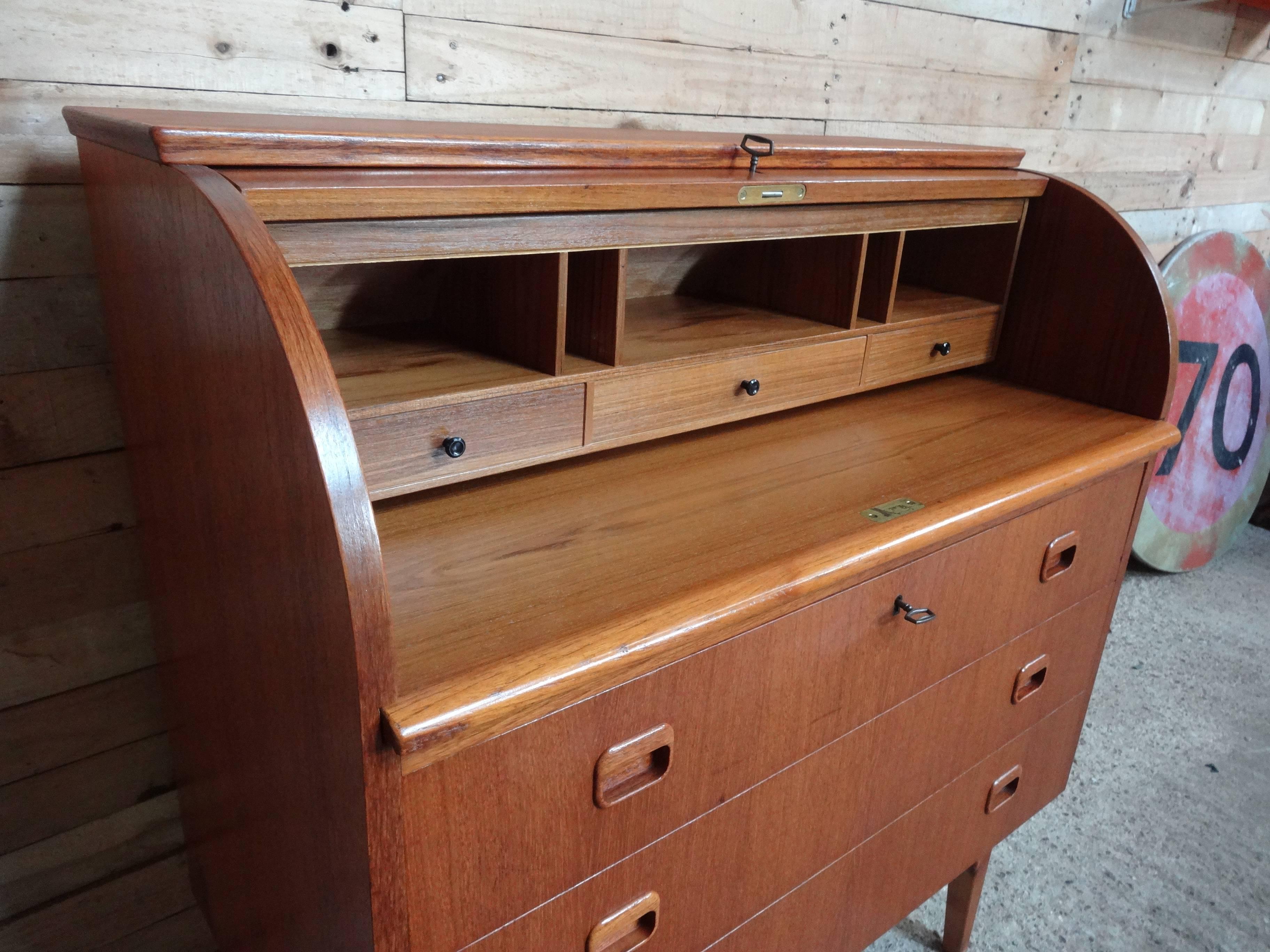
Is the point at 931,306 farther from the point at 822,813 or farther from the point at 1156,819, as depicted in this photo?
the point at 1156,819

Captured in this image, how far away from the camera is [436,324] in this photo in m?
1.17

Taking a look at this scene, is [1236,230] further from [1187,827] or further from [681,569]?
[681,569]

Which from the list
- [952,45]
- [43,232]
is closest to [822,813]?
[43,232]

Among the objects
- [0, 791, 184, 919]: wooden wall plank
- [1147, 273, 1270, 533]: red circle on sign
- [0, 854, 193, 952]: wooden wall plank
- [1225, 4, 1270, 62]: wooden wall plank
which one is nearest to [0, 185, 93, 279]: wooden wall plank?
[0, 791, 184, 919]: wooden wall plank

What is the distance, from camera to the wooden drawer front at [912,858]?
1.18 meters

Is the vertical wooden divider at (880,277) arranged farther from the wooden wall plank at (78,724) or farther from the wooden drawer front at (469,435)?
the wooden wall plank at (78,724)

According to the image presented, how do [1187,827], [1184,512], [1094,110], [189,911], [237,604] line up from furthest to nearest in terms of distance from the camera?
1. [1184,512]
2. [1094,110]
3. [1187,827]
4. [189,911]
5. [237,604]

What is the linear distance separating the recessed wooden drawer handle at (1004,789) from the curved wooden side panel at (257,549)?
1022 millimetres

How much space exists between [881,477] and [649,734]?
1.52ft

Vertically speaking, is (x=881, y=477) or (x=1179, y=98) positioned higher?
(x=1179, y=98)

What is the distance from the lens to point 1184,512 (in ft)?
9.45

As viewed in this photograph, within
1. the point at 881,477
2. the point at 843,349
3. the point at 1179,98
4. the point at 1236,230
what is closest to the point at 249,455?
the point at 881,477

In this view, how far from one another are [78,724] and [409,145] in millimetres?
890

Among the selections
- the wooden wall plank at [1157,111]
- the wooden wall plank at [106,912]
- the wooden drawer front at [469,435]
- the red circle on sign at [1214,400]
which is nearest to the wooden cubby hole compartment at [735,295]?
the wooden drawer front at [469,435]
